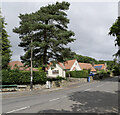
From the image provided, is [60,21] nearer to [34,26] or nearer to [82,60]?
[34,26]

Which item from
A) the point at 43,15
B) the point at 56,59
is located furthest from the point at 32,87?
the point at 43,15

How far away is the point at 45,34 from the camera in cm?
1948

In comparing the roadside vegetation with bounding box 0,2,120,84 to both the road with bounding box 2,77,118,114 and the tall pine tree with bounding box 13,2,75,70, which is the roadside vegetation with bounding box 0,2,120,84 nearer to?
the tall pine tree with bounding box 13,2,75,70

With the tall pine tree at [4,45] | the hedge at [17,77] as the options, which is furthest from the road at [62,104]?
the tall pine tree at [4,45]

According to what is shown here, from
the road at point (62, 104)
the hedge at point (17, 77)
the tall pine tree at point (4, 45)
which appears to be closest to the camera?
the road at point (62, 104)

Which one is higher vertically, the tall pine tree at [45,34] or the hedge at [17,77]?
the tall pine tree at [45,34]

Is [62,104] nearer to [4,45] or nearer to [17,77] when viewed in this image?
[17,77]

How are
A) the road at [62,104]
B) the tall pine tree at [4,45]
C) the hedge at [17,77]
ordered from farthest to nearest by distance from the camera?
the tall pine tree at [4,45] → the hedge at [17,77] → the road at [62,104]

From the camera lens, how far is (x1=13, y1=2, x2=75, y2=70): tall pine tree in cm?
1787

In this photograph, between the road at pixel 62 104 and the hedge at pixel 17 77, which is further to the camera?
the hedge at pixel 17 77

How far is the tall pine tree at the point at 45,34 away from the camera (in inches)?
704

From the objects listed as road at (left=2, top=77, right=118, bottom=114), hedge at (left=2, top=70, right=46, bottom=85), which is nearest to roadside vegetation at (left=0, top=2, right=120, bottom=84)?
hedge at (left=2, top=70, right=46, bottom=85)

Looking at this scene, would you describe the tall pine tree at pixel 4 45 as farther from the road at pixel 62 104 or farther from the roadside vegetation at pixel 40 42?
the road at pixel 62 104

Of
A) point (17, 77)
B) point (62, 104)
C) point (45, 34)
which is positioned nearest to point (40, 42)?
point (45, 34)
